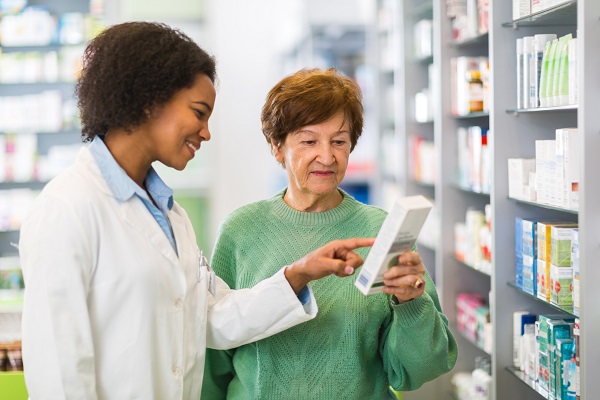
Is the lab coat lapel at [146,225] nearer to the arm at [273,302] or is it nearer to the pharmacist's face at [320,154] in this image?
the arm at [273,302]

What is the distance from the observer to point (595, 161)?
2613 millimetres

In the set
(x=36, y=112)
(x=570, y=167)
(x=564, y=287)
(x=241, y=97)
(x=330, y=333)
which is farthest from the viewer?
(x=241, y=97)

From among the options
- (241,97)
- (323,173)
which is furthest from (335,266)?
(241,97)

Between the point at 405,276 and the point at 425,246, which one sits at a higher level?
the point at 405,276

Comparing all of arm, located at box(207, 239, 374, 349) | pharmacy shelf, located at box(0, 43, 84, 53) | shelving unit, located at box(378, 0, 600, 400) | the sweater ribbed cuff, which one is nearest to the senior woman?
the sweater ribbed cuff

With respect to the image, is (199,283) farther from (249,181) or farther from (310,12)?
(249,181)

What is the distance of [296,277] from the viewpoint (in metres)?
1.95

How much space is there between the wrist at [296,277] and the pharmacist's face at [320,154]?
0.94 ft

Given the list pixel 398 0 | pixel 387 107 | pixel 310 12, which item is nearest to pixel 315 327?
pixel 398 0

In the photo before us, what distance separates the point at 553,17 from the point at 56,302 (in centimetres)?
239

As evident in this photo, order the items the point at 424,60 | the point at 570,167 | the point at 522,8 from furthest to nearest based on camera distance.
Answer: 1. the point at 424,60
2. the point at 522,8
3. the point at 570,167

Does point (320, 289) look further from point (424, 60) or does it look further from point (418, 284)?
point (424, 60)

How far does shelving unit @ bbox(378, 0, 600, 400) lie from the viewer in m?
2.62

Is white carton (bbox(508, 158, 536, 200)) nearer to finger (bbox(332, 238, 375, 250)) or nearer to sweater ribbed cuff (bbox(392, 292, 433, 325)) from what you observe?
sweater ribbed cuff (bbox(392, 292, 433, 325))
